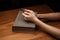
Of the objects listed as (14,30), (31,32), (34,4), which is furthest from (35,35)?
(34,4)

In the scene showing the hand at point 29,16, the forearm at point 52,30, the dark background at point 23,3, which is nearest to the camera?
the forearm at point 52,30

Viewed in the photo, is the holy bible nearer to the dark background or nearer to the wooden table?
the wooden table

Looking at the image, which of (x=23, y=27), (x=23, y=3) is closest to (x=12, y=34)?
(x=23, y=27)

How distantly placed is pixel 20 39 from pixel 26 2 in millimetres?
643

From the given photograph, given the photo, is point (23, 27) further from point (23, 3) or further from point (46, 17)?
point (23, 3)

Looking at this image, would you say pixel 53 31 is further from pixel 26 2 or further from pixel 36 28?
pixel 26 2

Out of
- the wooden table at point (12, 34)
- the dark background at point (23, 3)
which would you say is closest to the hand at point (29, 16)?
the wooden table at point (12, 34)

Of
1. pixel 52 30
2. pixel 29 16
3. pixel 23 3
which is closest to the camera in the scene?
pixel 52 30

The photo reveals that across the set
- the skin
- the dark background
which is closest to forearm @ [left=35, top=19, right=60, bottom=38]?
the skin

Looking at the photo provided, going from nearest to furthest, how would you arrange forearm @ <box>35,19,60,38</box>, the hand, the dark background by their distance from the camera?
forearm @ <box>35,19,60,38</box> < the hand < the dark background

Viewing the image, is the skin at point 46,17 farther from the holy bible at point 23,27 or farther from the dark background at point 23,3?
the dark background at point 23,3

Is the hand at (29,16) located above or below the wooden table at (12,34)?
above

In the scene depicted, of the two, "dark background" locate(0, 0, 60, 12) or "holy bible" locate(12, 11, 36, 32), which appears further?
"dark background" locate(0, 0, 60, 12)

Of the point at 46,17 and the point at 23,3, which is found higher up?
the point at 23,3
